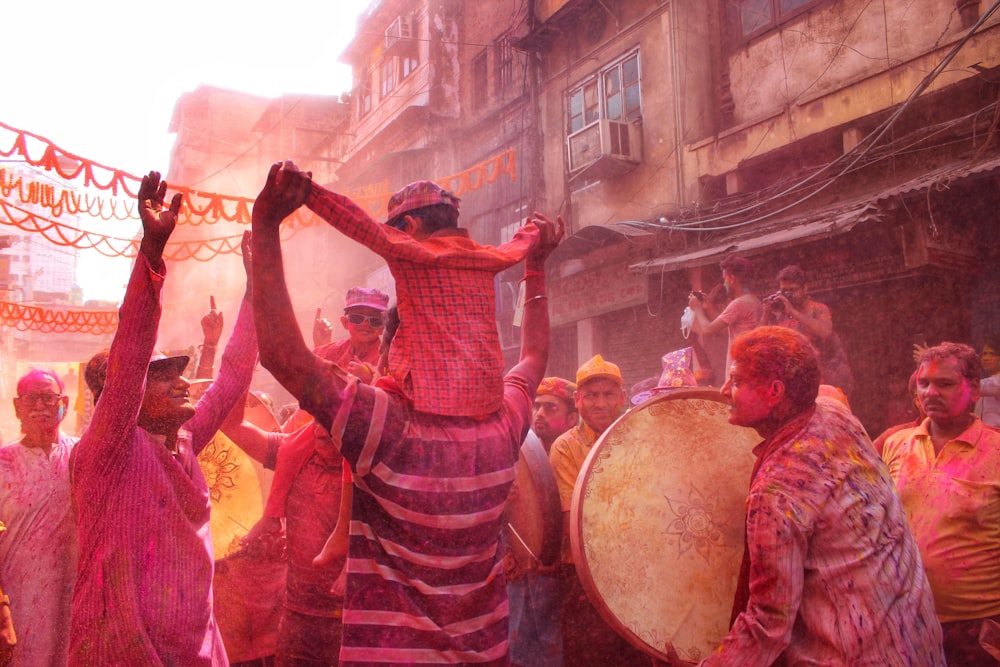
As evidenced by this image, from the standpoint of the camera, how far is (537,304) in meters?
2.48

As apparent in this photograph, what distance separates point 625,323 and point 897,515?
11.4 metres

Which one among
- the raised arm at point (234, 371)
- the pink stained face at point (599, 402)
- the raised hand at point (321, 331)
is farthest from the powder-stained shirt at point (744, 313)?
the raised arm at point (234, 371)

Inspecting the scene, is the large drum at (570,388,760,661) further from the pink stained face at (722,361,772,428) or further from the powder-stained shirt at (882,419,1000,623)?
the powder-stained shirt at (882,419,1000,623)

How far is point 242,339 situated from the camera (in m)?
2.78

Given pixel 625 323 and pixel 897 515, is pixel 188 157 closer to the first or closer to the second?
pixel 625 323

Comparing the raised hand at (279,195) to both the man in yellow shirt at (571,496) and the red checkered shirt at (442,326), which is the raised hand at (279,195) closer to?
the red checkered shirt at (442,326)

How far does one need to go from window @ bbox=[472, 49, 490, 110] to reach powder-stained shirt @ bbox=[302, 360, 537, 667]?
1956 centimetres

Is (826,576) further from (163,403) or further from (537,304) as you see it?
(163,403)

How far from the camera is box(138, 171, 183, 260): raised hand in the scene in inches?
73.8

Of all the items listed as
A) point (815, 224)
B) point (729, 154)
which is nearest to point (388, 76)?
point (729, 154)

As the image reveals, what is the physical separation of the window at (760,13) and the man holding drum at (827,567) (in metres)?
10.7

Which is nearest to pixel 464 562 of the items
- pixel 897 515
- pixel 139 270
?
pixel 139 270

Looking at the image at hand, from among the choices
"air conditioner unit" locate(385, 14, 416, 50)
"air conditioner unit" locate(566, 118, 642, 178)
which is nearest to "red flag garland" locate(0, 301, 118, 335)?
"air conditioner unit" locate(566, 118, 642, 178)

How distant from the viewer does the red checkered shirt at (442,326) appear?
6.06ft
